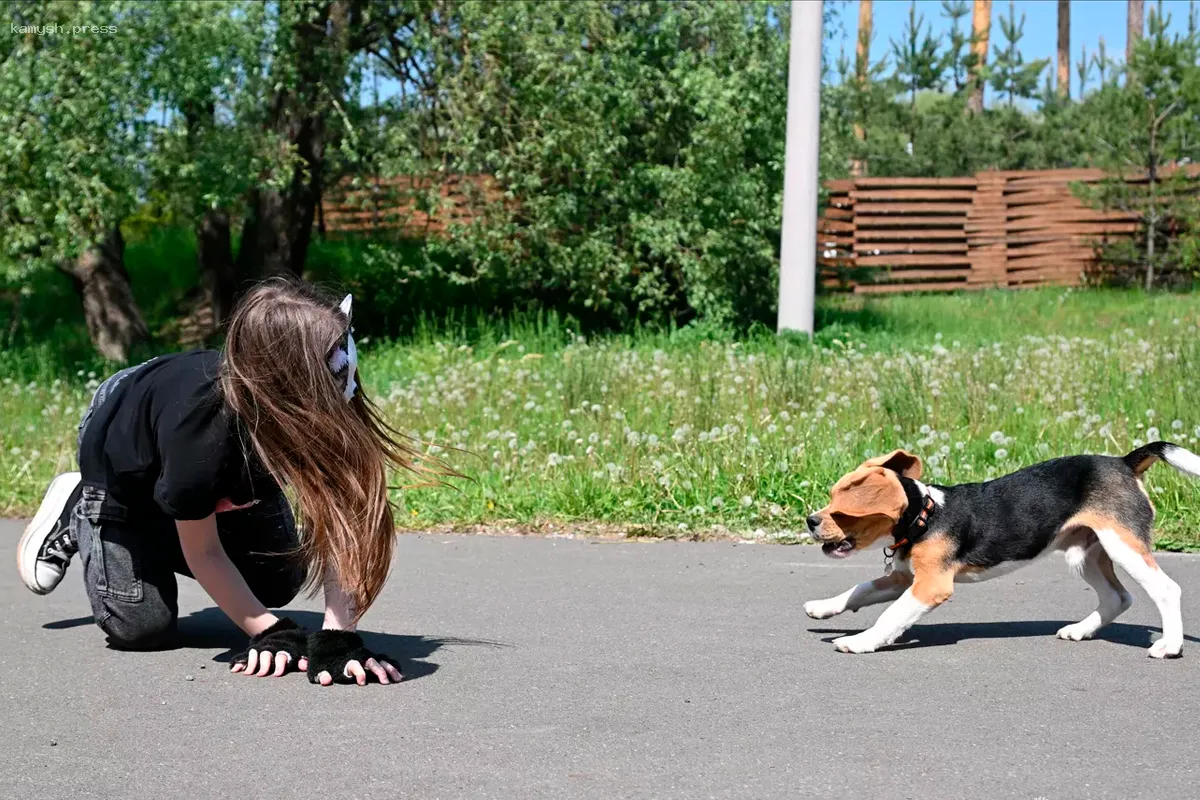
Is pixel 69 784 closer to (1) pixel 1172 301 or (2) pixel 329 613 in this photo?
(2) pixel 329 613

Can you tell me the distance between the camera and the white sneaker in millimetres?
5477

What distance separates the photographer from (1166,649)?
5184 mm

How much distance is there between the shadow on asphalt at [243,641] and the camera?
519 centimetres

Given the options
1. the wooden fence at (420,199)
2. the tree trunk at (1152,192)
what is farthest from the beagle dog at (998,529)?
the tree trunk at (1152,192)

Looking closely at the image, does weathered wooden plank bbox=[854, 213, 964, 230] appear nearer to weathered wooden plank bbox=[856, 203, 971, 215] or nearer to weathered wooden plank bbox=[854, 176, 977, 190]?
weathered wooden plank bbox=[856, 203, 971, 215]

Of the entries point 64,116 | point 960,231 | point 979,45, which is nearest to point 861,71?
point 979,45

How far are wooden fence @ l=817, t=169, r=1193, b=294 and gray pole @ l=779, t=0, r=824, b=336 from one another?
11.8 metres

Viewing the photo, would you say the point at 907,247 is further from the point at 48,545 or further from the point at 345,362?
the point at 345,362

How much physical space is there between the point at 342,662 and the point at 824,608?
6.51 ft

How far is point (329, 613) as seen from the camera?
4828 millimetres

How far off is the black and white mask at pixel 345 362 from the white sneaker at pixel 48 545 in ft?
4.94

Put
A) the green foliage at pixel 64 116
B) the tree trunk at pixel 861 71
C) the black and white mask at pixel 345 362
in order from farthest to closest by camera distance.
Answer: the tree trunk at pixel 861 71 < the green foliage at pixel 64 116 < the black and white mask at pixel 345 362

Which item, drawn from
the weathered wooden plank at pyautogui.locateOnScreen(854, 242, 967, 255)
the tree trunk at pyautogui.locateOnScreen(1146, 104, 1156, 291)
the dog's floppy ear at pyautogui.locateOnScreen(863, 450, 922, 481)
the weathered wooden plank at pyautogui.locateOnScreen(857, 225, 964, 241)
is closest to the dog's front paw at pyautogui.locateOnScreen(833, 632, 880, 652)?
the dog's floppy ear at pyautogui.locateOnScreen(863, 450, 922, 481)

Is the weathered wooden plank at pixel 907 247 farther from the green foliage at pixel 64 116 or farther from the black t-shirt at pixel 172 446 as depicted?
the black t-shirt at pixel 172 446
